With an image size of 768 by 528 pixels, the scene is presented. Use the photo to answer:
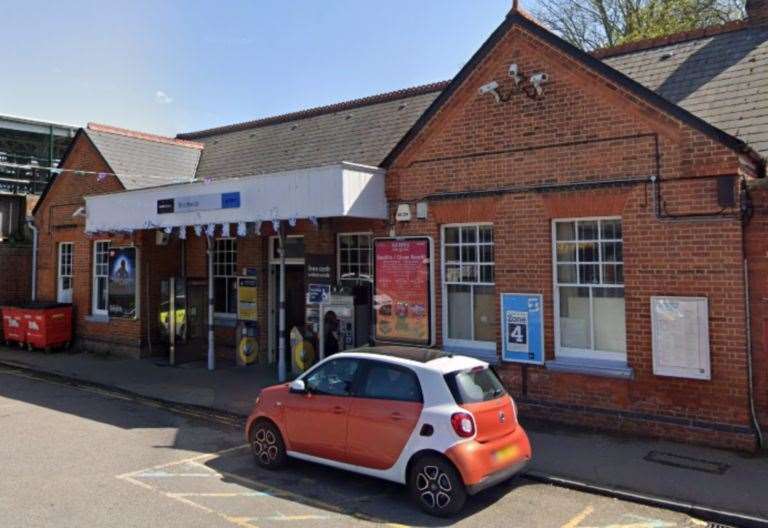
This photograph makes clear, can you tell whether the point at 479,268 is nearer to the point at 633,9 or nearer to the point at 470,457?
the point at 470,457

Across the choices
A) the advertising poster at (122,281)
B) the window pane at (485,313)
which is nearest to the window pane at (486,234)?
the window pane at (485,313)

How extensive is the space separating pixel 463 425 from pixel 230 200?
7741mm

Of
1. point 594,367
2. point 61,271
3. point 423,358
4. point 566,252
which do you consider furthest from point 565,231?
point 61,271

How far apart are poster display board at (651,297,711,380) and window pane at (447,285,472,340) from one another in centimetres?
315

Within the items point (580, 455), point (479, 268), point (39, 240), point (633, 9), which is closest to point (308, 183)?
point (479, 268)

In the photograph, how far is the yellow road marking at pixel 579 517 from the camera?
18.9ft

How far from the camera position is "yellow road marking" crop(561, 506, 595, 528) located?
5766 millimetres

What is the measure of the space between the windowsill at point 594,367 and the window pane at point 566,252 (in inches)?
62.5

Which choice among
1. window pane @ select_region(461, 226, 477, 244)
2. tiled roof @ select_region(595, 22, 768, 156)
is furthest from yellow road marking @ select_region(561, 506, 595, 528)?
tiled roof @ select_region(595, 22, 768, 156)

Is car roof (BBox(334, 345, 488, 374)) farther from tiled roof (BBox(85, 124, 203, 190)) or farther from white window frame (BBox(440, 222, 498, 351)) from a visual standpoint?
tiled roof (BBox(85, 124, 203, 190))

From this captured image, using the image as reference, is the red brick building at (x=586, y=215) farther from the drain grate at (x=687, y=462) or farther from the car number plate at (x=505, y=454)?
the car number plate at (x=505, y=454)

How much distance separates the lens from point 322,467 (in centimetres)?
747

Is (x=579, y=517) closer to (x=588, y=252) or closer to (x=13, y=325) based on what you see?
(x=588, y=252)

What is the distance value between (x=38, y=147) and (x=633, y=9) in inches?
1180
